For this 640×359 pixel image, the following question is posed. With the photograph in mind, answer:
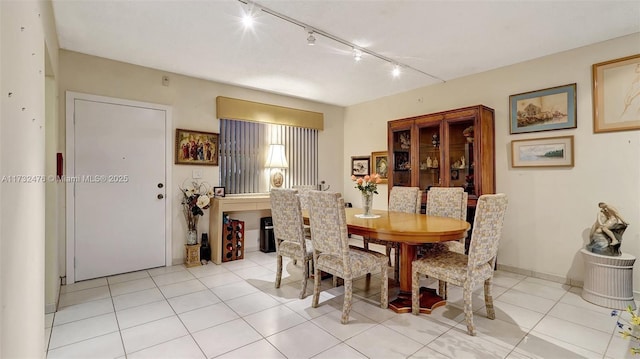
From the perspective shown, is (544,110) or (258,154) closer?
(544,110)

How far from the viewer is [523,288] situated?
3143mm

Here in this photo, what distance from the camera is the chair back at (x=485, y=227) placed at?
215 centimetres

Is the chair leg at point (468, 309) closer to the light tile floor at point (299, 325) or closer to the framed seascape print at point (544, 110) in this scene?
the light tile floor at point (299, 325)

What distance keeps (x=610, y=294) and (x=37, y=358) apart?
13.5 ft

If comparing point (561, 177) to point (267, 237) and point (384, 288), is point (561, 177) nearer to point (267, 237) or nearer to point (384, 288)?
point (384, 288)

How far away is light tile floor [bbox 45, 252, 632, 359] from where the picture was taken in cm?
202

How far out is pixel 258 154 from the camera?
4723 mm

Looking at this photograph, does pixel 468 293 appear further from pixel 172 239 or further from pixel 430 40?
pixel 172 239

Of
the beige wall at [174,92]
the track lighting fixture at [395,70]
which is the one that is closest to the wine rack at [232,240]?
the beige wall at [174,92]

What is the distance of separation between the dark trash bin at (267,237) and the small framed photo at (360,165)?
1.90 meters

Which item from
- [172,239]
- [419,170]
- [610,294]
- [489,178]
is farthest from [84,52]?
[610,294]

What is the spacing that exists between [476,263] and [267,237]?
3.05 metres

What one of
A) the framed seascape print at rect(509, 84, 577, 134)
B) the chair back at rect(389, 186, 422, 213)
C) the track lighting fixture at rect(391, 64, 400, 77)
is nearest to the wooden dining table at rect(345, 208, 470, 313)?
the chair back at rect(389, 186, 422, 213)

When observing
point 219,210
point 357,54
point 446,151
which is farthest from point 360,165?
point 219,210
